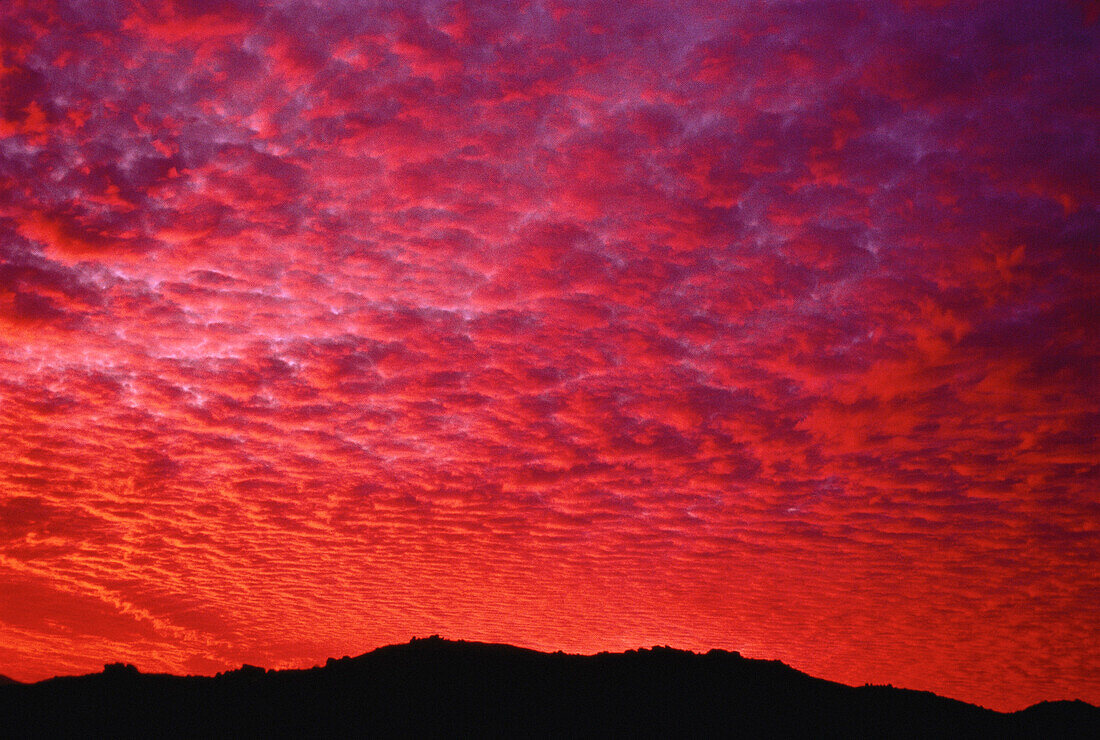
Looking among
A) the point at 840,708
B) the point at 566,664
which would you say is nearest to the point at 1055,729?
the point at 840,708

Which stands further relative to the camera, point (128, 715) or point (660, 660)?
point (660, 660)

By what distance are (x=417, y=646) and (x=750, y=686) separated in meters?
12.8

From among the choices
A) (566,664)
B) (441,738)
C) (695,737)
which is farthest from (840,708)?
(441,738)

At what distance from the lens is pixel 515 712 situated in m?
23.4

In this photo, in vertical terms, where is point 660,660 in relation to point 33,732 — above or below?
above

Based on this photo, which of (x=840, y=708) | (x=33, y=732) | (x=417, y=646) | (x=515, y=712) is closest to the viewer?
(x=33, y=732)

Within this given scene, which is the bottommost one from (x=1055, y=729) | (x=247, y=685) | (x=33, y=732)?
(x=33, y=732)

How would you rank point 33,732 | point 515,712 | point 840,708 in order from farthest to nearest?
1. point 840,708
2. point 515,712
3. point 33,732

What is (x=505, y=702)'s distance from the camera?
23.9m

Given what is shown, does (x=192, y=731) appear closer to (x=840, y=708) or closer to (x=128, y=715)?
(x=128, y=715)

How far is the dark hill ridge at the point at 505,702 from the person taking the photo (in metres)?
22.5

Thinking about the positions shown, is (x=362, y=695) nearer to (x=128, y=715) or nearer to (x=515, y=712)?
(x=515, y=712)

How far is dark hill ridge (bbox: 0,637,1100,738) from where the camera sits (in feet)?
73.8

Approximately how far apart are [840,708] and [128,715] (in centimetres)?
2449
